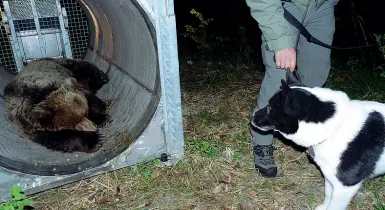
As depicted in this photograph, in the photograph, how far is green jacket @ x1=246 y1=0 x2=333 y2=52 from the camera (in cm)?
311

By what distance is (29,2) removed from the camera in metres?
5.41

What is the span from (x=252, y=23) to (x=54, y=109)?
6.59 m

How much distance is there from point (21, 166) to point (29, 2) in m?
3.13

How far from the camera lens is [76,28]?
20.4 ft

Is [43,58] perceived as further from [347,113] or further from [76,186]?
[347,113]

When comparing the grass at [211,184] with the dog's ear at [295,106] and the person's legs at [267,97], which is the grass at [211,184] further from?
→ the dog's ear at [295,106]

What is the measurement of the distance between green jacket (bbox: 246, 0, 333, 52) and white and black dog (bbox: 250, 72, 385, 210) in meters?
0.44

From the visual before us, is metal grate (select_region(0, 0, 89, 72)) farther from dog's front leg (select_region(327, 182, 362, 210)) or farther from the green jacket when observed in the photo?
dog's front leg (select_region(327, 182, 362, 210))

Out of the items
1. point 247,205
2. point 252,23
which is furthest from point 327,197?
point 252,23

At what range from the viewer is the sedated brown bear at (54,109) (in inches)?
174

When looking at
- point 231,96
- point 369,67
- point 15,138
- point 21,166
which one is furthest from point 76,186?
point 369,67

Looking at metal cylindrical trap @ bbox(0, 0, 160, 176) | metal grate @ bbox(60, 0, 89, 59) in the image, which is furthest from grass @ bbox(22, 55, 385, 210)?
metal grate @ bbox(60, 0, 89, 59)

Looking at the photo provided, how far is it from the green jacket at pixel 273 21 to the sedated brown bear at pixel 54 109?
252cm

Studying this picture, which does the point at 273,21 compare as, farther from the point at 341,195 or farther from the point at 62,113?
the point at 62,113
